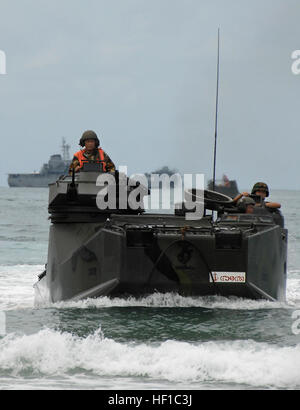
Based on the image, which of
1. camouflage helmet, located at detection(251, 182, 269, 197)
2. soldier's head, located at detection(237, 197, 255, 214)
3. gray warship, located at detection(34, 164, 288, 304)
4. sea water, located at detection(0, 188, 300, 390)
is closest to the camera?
sea water, located at detection(0, 188, 300, 390)

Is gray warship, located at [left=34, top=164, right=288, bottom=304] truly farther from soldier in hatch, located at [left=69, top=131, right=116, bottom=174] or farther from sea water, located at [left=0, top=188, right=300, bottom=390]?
soldier in hatch, located at [left=69, top=131, right=116, bottom=174]

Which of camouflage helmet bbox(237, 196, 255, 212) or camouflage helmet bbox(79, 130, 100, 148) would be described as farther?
camouflage helmet bbox(79, 130, 100, 148)

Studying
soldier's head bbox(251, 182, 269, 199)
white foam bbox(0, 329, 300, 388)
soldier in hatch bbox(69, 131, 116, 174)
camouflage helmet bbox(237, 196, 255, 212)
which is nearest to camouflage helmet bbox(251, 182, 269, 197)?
soldier's head bbox(251, 182, 269, 199)

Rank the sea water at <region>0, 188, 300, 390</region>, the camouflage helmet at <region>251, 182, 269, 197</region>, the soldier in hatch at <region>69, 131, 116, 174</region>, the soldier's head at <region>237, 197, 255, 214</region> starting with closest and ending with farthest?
the sea water at <region>0, 188, 300, 390</region> < the soldier's head at <region>237, 197, 255, 214</region> < the soldier in hatch at <region>69, 131, 116, 174</region> < the camouflage helmet at <region>251, 182, 269, 197</region>

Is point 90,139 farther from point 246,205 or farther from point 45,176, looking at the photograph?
point 45,176

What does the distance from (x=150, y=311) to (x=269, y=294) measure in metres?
1.55

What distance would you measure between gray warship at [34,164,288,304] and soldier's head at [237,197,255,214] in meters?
0.66

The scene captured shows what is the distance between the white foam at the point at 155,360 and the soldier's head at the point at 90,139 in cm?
394

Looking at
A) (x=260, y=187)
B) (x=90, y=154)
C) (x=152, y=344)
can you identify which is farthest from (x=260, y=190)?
(x=152, y=344)

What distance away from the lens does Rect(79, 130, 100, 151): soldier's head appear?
12812mm

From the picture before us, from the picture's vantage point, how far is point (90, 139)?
12820mm

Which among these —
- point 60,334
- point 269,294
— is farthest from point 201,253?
point 60,334
